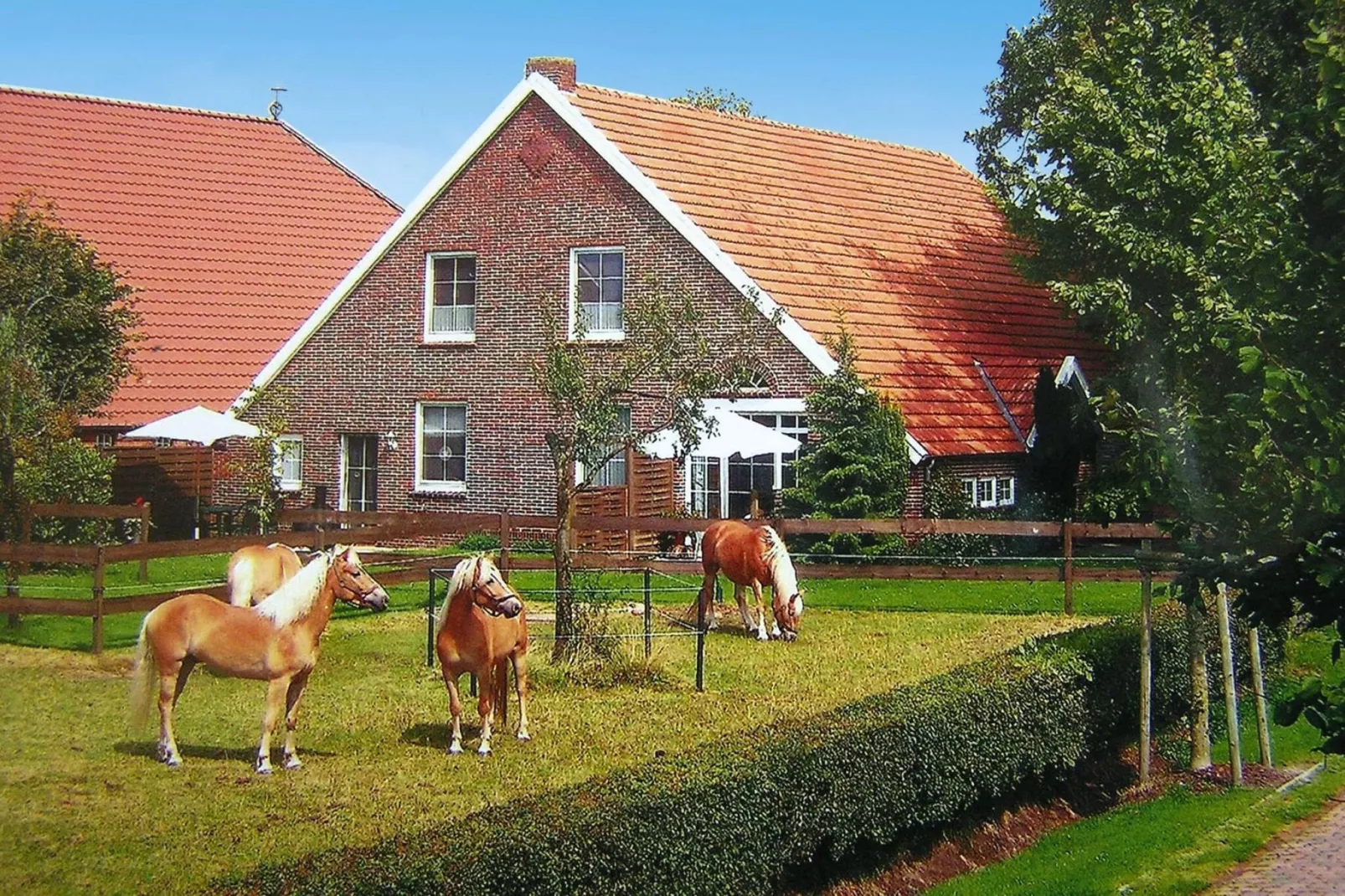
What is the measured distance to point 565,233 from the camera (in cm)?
2931

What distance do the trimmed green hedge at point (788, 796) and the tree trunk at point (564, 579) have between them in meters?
4.62

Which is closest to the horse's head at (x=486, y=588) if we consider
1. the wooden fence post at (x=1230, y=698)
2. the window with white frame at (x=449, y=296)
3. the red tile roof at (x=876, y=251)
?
the wooden fence post at (x=1230, y=698)

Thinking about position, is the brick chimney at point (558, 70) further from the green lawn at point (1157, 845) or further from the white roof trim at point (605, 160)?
the green lawn at point (1157, 845)

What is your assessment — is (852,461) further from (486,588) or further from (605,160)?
(486,588)

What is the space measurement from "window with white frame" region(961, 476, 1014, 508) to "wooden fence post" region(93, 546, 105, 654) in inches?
588

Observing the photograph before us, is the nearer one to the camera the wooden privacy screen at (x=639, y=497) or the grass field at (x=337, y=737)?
the grass field at (x=337, y=737)

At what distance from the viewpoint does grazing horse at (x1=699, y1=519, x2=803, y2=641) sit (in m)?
19.3

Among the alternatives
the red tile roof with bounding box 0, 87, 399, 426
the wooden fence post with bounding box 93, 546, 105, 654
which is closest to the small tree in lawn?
the wooden fence post with bounding box 93, 546, 105, 654

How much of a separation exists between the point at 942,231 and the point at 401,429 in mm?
12476

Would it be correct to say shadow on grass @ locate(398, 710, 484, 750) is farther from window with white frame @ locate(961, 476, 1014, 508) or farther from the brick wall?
window with white frame @ locate(961, 476, 1014, 508)

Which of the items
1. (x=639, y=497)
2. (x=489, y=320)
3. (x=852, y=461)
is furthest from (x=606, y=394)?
(x=489, y=320)

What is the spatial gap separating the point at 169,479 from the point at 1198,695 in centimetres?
2238

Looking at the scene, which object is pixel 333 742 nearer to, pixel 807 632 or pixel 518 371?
pixel 807 632

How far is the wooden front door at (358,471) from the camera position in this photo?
3133 cm
